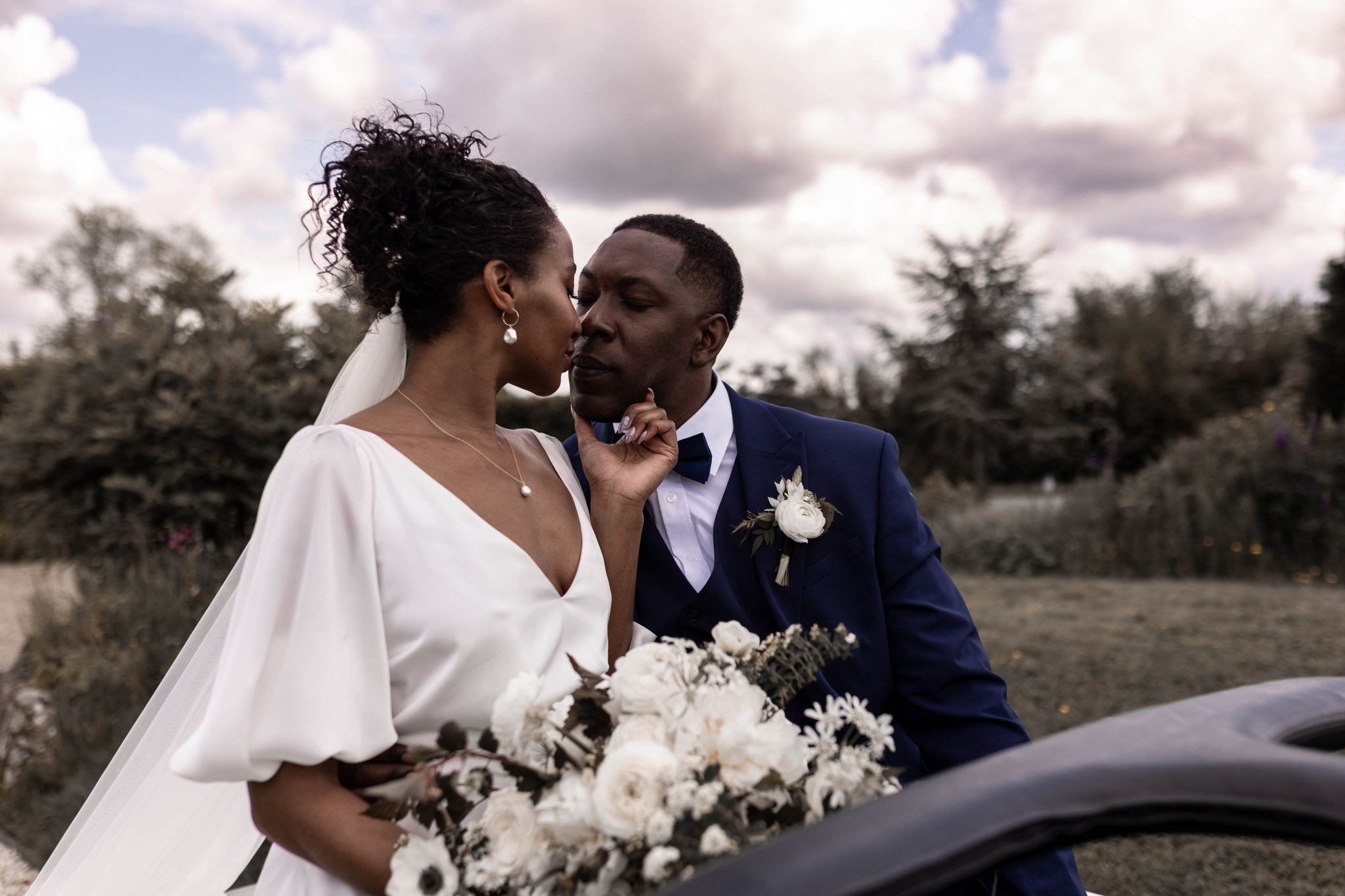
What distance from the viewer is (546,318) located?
239cm

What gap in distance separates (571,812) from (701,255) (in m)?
2.15

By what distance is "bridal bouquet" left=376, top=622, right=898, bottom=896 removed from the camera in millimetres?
1380

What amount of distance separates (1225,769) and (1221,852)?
164 inches

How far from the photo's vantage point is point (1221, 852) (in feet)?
14.4

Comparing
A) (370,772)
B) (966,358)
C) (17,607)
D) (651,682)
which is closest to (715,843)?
(651,682)

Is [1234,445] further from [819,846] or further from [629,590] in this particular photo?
[819,846]

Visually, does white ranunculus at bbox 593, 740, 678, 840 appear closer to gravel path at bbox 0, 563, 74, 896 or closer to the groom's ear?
the groom's ear

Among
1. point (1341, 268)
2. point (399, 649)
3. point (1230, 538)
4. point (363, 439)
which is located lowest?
point (1230, 538)

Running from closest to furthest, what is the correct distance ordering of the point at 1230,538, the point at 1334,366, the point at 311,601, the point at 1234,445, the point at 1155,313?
the point at 311,601
the point at 1230,538
the point at 1234,445
the point at 1334,366
the point at 1155,313

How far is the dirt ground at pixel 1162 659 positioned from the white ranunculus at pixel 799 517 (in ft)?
6.25

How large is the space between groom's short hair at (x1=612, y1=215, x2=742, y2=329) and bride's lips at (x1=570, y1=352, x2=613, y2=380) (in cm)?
39

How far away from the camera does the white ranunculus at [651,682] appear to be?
1.54 meters

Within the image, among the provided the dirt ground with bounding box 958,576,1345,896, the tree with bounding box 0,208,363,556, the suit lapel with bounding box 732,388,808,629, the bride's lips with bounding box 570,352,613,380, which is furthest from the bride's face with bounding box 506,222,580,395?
the tree with bounding box 0,208,363,556

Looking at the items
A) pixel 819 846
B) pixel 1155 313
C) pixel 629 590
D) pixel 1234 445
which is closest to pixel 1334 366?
pixel 1234 445
